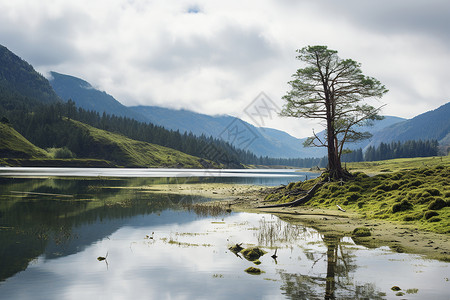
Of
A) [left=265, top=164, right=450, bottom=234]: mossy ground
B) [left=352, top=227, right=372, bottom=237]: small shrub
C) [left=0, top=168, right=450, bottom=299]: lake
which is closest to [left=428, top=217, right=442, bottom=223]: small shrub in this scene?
[left=265, top=164, right=450, bottom=234]: mossy ground

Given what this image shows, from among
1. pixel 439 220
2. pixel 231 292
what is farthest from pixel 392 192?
pixel 231 292

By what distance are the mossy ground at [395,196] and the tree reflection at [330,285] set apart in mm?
10529

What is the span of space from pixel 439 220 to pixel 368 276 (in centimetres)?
1365

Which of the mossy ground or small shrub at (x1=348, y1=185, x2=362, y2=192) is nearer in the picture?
the mossy ground

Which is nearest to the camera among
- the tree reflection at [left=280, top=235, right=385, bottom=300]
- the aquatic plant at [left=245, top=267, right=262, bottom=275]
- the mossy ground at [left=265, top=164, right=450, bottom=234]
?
the tree reflection at [left=280, top=235, right=385, bottom=300]

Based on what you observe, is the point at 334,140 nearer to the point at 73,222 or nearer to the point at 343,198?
the point at 343,198

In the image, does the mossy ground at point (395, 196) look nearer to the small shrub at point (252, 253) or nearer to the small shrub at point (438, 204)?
the small shrub at point (438, 204)

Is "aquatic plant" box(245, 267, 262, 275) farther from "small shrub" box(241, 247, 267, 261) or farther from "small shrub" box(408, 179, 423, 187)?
"small shrub" box(408, 179, 423, 187)

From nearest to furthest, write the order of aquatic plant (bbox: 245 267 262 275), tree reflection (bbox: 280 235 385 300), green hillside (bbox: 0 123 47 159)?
tree reflection (bbox: 280 235 385 300)
aquatic plant (bbox: 245 267 262 275)
green hillside (bbox: 0 123 47 159)

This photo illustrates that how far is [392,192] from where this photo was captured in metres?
36.3

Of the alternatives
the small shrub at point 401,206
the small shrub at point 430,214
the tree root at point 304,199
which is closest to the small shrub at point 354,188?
the tree root at point 304,199

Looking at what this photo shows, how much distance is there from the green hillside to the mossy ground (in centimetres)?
16866

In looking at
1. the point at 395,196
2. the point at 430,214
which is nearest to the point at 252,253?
the point at 430,214

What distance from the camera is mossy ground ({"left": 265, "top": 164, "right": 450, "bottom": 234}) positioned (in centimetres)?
2600
